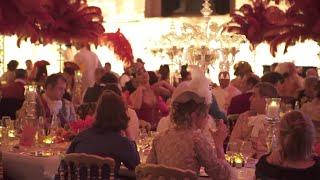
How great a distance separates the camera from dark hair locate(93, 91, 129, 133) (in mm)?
4656

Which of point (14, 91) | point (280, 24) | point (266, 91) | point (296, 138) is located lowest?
point (14, 91)

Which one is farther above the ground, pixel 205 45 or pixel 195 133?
pixel 205 45

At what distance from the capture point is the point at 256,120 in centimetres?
572

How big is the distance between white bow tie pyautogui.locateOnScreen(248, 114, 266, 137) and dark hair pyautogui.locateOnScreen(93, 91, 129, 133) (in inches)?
50.8

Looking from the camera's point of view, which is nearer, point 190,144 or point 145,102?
point 190,144

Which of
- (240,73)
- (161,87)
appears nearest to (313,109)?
(161,87)

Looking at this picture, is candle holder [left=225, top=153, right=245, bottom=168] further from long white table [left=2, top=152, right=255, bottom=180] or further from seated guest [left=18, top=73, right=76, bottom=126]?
seated guest [left=18, top=73, right=76, bottom=126]

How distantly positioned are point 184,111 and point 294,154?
29.1 inches

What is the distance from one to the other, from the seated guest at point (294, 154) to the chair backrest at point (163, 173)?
1.42 ft

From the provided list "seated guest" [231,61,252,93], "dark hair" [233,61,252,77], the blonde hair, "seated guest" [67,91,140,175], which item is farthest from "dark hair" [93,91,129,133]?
"dark hair" [233,61,252,77]

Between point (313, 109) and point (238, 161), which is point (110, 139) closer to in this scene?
point (238, 161)

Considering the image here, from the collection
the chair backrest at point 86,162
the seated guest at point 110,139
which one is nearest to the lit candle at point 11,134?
the seated guest at point 110,139

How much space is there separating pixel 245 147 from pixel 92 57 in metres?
7.04

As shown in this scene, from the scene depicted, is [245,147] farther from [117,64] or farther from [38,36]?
[117,64]
